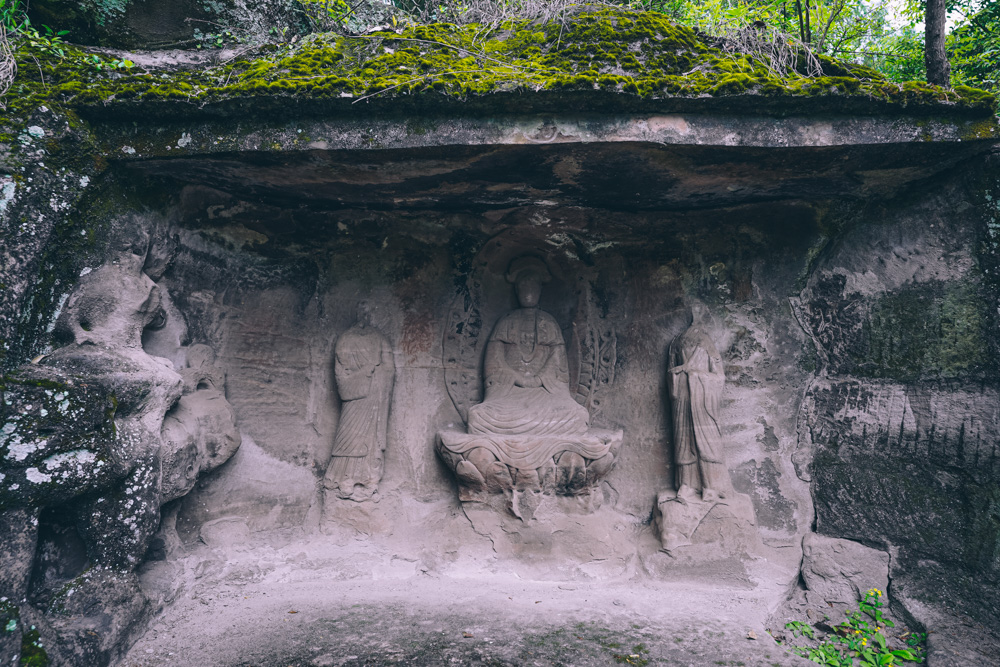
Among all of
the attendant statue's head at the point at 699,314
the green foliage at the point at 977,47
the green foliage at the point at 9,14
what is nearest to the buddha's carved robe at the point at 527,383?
the attendant statue's head at the point at 699,314

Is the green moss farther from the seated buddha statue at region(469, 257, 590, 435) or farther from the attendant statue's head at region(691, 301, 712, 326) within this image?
the attendant statue's head at region(691, 301, 712, 326)

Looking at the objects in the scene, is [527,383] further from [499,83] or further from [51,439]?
[51,439]

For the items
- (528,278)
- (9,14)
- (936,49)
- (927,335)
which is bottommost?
(927,335)

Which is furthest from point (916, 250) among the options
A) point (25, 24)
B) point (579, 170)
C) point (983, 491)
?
point (25, 24)

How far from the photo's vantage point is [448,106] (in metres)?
3.48

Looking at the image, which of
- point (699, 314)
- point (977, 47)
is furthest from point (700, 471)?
point (977, 47)

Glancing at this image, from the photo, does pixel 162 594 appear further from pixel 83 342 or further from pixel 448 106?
pixel 448 106

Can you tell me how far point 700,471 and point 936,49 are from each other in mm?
3266

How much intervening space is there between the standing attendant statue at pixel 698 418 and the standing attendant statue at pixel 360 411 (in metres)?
2.49

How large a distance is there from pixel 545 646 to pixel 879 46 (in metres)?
9.41

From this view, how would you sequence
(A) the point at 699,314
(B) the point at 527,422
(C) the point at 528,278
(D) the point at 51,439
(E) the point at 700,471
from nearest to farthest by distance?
1. (D) the point at 51,439
2. (E) the point at 700,471
3. (B) the point at 527,422
4. (A) the point at 699,314
5. (C) the point at 528,278

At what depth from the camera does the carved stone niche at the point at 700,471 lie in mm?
4617

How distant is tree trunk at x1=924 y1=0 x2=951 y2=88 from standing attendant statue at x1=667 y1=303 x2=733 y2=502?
7.40ft

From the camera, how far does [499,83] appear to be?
3.34 metres
